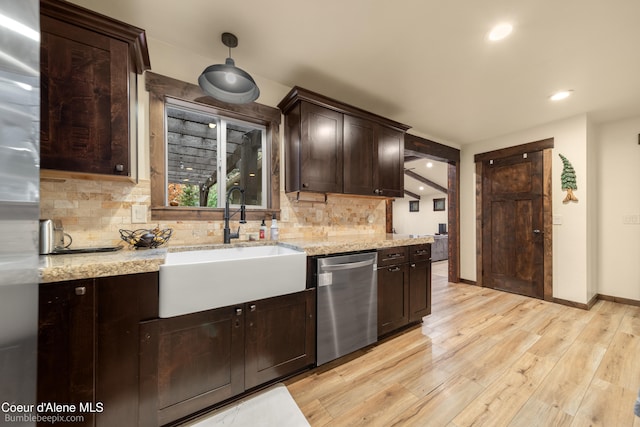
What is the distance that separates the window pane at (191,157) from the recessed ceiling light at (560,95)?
3441 millimetres

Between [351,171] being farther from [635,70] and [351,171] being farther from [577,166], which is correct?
[577,166]

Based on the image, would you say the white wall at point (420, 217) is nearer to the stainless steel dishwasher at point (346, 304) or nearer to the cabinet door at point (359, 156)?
the cabinet door at point (359, 156)

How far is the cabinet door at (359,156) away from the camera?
2311 millimetres

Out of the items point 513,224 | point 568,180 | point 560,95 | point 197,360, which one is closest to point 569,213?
point 568,180

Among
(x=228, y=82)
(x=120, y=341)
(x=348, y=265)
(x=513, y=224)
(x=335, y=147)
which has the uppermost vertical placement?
(x=228, y=82)

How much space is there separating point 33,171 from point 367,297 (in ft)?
6.39

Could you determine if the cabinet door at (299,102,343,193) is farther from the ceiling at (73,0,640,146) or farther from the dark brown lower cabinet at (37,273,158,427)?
the dark brown lower cabinet at (37,273,158,427)

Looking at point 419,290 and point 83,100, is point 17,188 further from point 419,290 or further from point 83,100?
point 419,290

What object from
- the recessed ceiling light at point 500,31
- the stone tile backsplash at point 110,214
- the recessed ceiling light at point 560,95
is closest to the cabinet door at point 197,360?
the stone tile backsplash at point 110,214

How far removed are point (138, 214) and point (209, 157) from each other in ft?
2.42

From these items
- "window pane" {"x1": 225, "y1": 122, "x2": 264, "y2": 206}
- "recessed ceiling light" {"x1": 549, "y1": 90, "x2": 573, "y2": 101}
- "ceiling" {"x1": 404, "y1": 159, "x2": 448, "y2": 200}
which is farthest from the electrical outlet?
"ceiling" {"x1": 404, "y1": 159, "x2": 448, "y2": 200}

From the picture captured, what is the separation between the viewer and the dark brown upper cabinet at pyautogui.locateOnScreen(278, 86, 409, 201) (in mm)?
2070

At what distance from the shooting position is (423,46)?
5.79ft

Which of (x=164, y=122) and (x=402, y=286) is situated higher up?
(x=164, y=122)
